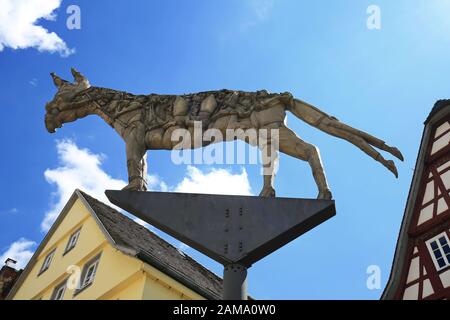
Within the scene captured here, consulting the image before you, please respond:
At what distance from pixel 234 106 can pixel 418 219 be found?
48.1 feet

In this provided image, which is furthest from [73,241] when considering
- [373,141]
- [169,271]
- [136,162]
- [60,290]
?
[373,141]

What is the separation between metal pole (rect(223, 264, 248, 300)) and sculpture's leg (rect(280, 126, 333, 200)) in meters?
1.37

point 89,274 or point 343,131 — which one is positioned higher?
point 89,274

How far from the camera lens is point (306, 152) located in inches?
214

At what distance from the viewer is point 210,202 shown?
440cm

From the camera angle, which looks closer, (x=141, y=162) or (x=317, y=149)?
(x=317, y=149)

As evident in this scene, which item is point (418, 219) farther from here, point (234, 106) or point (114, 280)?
point (234, 106)

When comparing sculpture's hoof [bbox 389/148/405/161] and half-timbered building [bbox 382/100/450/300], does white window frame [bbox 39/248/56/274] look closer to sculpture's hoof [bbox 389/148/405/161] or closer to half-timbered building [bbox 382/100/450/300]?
half-timbered building [bbox 382/100/450/300]

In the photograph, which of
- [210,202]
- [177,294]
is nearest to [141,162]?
[210,202]

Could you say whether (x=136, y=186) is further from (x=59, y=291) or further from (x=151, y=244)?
(x=59, y=291)

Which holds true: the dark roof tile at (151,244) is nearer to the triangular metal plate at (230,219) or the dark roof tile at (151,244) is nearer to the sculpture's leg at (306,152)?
the sculpture's leg at (306,152)

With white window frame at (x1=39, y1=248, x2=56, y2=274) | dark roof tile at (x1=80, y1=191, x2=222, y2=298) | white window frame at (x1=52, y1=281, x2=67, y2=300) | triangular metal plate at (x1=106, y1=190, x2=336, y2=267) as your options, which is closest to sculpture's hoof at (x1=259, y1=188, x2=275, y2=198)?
triangular metal plate at (x1=106, y1=190, x2=336, y2=267)

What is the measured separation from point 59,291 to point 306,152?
13.5 metres

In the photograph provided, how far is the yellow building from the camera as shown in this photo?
43.7 ft
